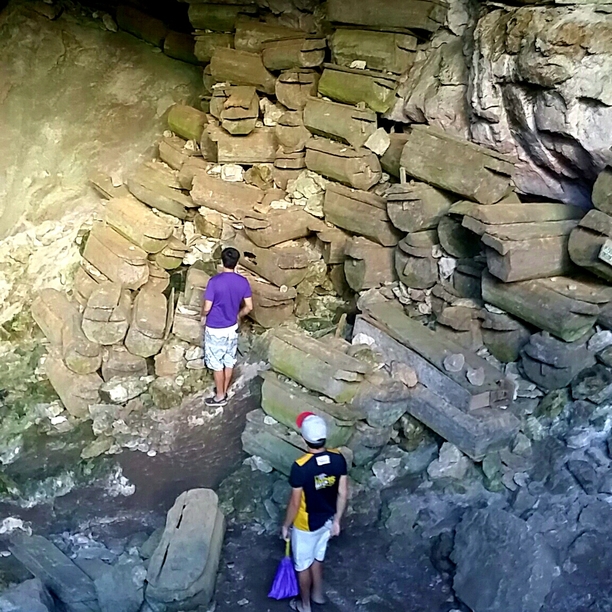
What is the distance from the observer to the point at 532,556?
5.38 meters

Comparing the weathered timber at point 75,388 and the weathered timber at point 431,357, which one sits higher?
the weathered timber at point 431,357

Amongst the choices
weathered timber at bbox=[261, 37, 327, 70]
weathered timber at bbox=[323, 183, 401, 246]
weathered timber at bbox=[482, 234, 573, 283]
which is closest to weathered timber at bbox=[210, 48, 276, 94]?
weathered timber at bbox=[261, 37, 327, 70]

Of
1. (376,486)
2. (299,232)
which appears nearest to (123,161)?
(299,232)

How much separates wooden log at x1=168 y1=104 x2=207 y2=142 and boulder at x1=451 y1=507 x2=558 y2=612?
6783 mm

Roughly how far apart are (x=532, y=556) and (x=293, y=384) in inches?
108

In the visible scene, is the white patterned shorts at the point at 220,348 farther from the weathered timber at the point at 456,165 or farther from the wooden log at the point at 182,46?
the wooden log at the point at 182,46

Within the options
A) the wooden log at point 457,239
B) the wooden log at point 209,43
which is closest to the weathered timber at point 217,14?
the wooden log at point 209,43

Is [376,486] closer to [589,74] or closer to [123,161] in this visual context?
[589,74]

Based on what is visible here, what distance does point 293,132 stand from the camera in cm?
955

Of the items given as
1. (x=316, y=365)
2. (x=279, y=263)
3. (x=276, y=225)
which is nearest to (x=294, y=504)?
(x=316, y=365)

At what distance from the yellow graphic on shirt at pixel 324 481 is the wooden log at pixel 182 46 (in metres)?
A: 7.95

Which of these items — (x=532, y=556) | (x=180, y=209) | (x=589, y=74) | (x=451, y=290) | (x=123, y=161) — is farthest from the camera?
(x=123, y=161)

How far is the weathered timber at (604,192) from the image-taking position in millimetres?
6191

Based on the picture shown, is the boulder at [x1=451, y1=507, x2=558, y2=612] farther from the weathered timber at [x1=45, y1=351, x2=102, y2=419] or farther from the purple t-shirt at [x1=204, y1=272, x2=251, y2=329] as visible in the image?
the weathered timber at [x1=45, y1=351, x2=102, y2=419]
